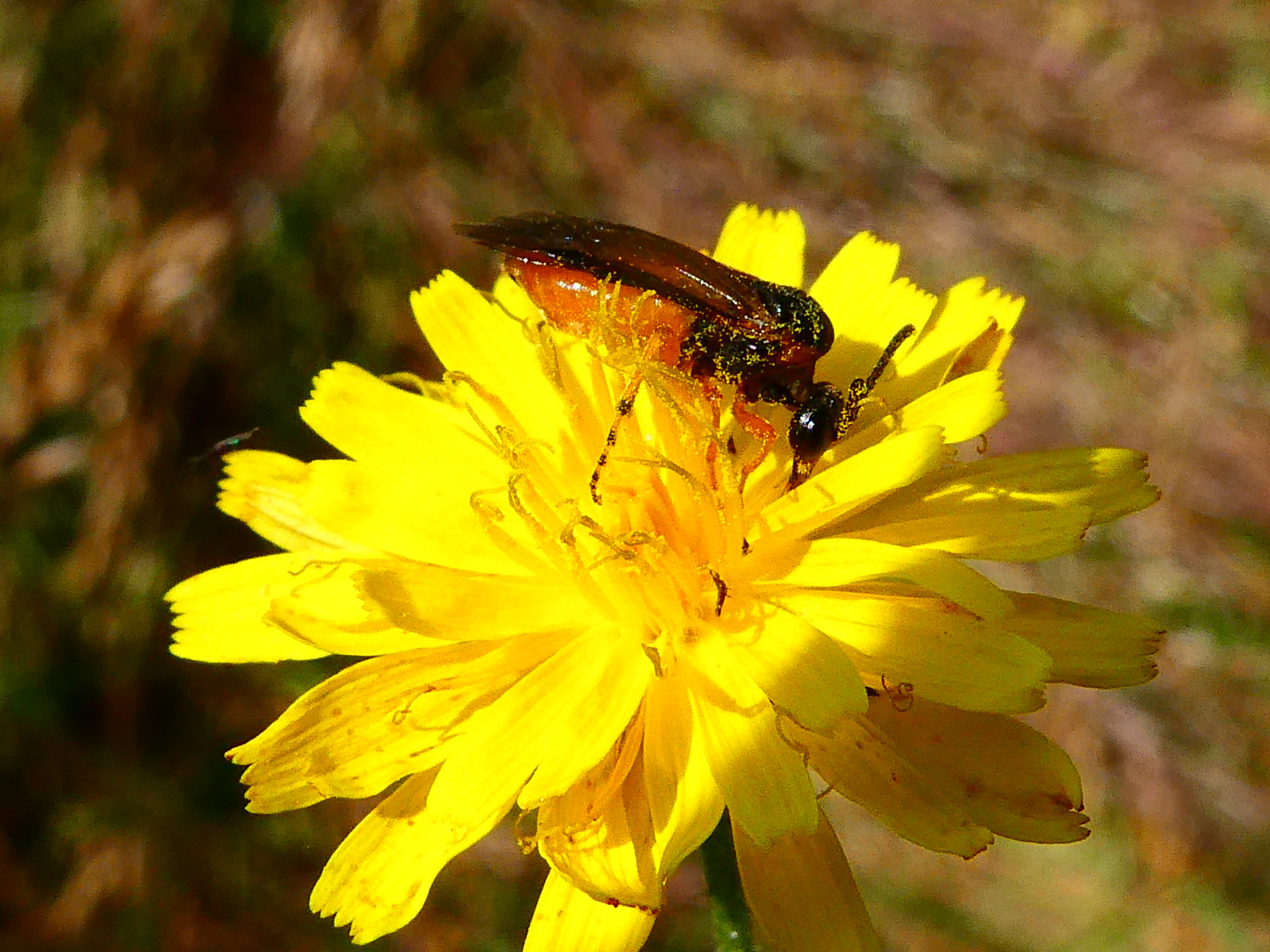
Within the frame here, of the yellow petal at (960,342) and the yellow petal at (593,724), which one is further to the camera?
the yellow petal at (960,342)

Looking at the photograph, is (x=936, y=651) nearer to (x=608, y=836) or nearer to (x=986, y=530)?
(x=986, y=530)

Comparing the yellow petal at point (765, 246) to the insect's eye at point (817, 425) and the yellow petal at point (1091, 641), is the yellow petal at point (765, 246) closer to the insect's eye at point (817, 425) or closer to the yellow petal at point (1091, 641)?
the insect's eye at point (817, 425)

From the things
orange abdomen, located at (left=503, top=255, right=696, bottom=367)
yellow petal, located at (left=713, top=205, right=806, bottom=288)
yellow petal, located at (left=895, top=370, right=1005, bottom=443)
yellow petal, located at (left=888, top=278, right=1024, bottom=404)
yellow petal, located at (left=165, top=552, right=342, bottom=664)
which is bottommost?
yellow petal, located at (left=165, top=552, right=342, bottom=664)

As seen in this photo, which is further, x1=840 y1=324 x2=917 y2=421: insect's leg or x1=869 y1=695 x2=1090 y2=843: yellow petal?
x1=840 y1=324 x2=917 y2=421: insect's leg

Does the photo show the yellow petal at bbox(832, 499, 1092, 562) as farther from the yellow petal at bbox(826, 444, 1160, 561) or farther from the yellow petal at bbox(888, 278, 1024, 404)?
the yellow petal at bbox(888, 278, 1024, 404)

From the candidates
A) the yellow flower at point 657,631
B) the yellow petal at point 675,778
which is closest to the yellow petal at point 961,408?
the yellow flower at point 657,631

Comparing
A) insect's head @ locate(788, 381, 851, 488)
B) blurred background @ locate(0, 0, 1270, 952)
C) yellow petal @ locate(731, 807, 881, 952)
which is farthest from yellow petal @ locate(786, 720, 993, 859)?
blurred background @ locate(0, 0, 1270, 952)

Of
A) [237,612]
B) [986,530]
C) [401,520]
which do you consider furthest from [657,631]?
[237,612]
